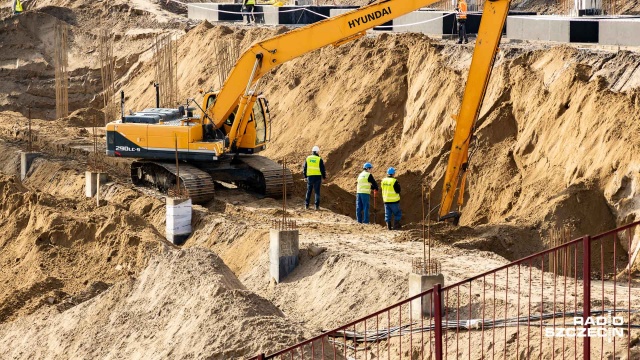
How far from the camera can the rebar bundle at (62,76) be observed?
4109cm

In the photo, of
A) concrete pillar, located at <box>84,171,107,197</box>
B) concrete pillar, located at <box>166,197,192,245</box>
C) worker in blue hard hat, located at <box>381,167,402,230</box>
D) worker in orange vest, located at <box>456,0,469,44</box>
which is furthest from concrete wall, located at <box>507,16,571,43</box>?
concrete pillar, located at <box>84,171,107,197</box>

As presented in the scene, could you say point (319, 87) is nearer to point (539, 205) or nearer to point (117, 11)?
point (539, 205)

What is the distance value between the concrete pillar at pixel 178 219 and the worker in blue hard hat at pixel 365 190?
3.14 metres

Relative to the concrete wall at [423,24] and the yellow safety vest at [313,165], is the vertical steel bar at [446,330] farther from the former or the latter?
the concrete wall at [423,24]

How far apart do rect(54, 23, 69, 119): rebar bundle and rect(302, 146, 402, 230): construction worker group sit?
1867cm

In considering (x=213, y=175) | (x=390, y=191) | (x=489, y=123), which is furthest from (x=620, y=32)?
(x=213, y=175)

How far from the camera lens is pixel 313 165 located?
77.1ft

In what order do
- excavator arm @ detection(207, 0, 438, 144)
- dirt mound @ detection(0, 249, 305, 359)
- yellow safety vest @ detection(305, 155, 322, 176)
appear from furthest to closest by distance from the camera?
yellow safety vest @ detection(305, 155, 322, 176) < excavator arm @ detection(207, 0, 438, 144) < dirt mound @ detection(0, 249, 305, 359)

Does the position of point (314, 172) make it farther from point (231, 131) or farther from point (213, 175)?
point (213, 175)

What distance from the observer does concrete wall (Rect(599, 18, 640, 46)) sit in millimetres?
25250

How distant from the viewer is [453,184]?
22453 millimetres

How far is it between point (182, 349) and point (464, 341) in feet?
10.5

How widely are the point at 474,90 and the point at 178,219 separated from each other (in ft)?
19.0

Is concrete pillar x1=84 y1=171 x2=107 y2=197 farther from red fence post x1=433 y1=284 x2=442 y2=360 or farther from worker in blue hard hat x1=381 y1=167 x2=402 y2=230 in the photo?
red fence post x1=433 y1=284 x2=442 y2=360
